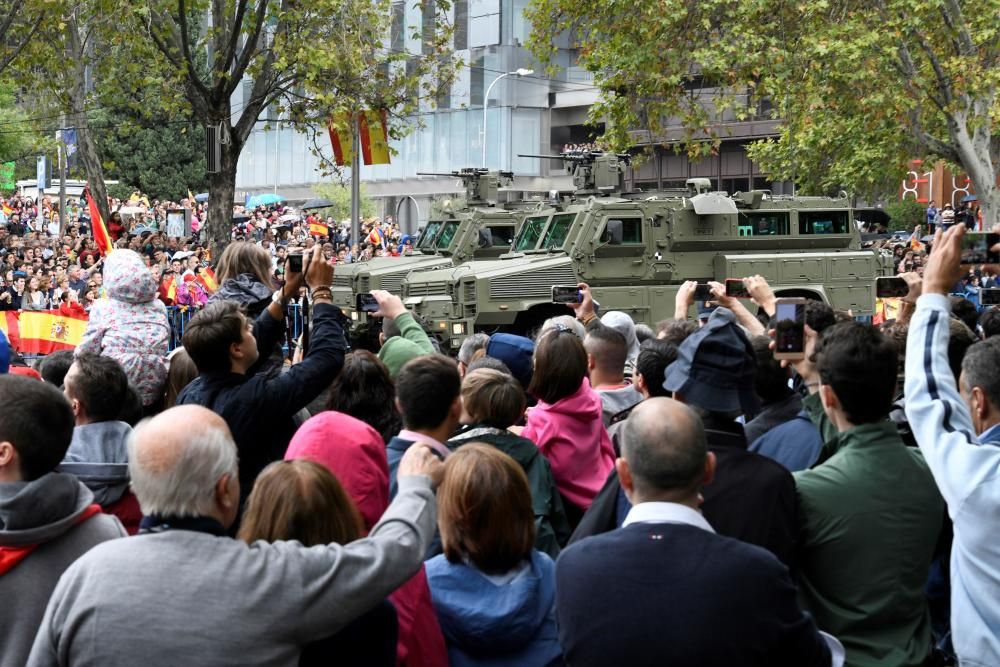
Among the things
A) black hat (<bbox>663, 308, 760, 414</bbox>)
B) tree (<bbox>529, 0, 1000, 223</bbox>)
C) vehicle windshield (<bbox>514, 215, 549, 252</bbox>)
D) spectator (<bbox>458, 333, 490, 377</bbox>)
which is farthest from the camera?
tree (<bbox>529, 0, 1000, 223</bbox>)

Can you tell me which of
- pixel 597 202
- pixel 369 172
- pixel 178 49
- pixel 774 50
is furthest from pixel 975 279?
pixel 369 172

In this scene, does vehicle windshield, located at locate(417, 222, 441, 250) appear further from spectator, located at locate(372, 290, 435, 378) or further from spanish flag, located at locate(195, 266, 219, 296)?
spectator, located at locate(372, 290, 435, 378)

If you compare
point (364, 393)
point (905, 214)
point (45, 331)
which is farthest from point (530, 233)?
point (905, 214)

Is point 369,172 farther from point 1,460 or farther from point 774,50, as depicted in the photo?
point 1,460

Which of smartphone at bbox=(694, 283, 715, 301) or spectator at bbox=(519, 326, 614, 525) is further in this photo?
smartphone at bbox=(694, 283, 715, 301)

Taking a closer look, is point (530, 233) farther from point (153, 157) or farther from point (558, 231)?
point (153, 157)

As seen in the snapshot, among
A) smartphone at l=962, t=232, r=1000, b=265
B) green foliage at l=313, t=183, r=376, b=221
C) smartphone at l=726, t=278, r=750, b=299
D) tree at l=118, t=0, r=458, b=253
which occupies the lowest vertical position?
smartphone at l=726, t=278, r=750, b=299

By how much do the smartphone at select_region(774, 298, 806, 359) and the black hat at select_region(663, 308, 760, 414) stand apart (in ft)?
1.64

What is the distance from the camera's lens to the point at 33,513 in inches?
135

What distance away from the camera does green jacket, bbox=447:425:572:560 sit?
484cm

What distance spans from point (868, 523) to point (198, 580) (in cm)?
195

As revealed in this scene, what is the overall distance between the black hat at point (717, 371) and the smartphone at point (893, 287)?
184cm

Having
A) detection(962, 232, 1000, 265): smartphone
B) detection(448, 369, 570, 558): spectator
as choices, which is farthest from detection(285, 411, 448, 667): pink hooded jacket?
detection(962, 232, 1000, 265): smartphone

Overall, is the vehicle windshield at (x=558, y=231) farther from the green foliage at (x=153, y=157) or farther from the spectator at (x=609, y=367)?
the green foliage at (x=153, y=157)
